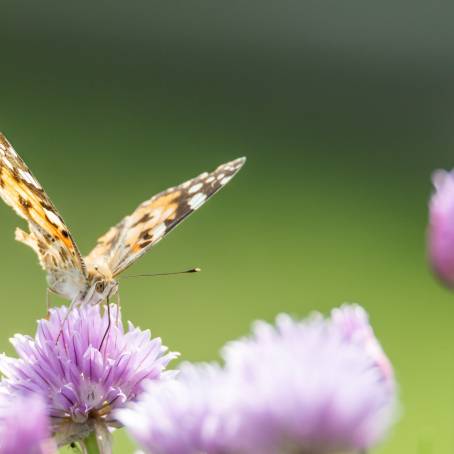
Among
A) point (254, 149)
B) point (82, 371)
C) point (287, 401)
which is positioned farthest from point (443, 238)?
point (254, 149)

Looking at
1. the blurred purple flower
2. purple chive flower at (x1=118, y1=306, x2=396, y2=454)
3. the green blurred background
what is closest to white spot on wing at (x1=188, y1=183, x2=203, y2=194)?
the blurred purple flower

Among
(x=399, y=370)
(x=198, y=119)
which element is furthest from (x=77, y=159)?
(x=399, y=370)

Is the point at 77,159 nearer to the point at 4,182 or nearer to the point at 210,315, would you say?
the point at 210,315

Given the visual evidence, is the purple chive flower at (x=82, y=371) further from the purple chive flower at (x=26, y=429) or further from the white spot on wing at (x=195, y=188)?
the white spot on wing at (x=195, y=188)

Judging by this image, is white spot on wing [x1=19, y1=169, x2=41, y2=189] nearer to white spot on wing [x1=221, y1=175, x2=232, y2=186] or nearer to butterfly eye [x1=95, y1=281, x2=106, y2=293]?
butterfly eye [x1=95, y1=281, x2=106, y2=293]

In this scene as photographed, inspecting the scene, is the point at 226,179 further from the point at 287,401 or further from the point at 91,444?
the point at 287,401

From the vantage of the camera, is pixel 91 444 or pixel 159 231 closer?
pixel 91 444
